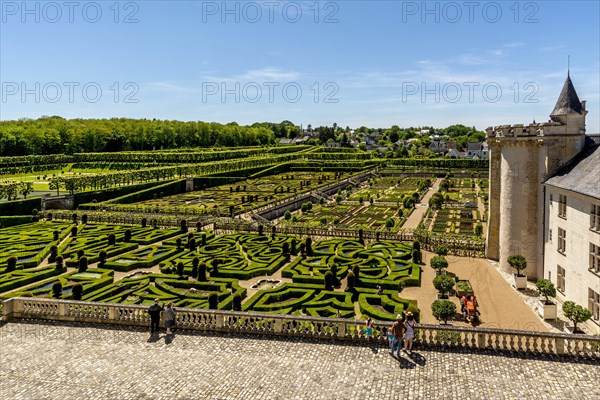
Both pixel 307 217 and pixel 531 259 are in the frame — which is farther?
pixel 307 217

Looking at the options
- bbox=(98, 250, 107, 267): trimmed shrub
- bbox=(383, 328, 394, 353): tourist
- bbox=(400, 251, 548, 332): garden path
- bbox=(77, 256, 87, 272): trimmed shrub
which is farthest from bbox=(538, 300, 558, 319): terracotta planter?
bbox=(77, 256, 87, 272): trimmed shrub

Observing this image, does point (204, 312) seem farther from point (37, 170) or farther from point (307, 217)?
point (37, 170)

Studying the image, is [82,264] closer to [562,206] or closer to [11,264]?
[11,264]

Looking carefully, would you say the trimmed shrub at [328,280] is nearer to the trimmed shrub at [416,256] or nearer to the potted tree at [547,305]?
the trimmed shrub at [416,256]

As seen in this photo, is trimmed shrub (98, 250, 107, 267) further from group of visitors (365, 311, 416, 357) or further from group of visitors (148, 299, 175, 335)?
group of visitors (365, 311, 416, 357)

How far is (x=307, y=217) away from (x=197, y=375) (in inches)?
1701

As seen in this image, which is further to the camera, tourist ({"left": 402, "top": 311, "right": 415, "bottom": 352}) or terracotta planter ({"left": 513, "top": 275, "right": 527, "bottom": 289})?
terracotta planter ({"left": 513, "top": 275, "right": 527, "bottom": 289})

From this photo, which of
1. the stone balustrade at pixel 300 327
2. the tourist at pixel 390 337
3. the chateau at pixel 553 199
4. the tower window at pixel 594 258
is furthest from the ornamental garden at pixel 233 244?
the tower window at pixel 594 258

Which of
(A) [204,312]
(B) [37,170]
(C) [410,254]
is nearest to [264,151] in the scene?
(B) [37,170]

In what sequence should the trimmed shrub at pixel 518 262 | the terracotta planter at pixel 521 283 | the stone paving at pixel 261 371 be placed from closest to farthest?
the stone paving at pixel 261 371
the trimmed shrub at pixel 518 262
the terracotta planter at pixel 521 283

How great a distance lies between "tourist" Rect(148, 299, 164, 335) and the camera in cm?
1877

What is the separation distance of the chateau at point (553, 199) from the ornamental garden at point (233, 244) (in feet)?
18.6

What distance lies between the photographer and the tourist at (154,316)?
61.6ft

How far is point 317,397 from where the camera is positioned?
1409cm
